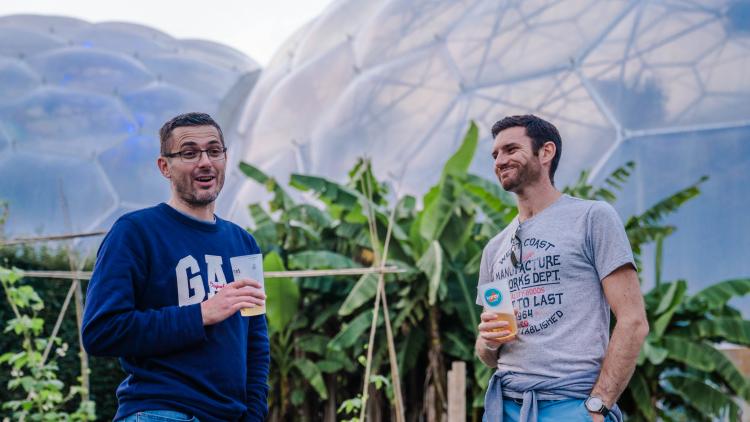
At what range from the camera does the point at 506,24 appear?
10.9 m

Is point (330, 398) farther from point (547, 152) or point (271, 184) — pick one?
point (547, 152)

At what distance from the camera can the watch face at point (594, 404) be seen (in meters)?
2.20

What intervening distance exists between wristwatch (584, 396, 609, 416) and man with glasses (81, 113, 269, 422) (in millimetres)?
833

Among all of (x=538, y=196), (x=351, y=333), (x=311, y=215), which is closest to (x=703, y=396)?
(x=351, y=333)

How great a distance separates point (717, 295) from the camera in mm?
6883

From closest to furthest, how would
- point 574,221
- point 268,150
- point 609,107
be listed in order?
point 574,221
point 609,107
point 268,150

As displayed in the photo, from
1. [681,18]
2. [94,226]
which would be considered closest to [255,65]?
[94,226]

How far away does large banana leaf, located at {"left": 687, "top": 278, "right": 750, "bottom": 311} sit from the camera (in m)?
6.82

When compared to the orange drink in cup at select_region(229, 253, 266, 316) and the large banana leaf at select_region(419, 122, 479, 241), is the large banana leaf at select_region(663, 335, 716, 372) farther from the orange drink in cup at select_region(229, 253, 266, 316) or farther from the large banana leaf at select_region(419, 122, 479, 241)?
the orange drink in cup at select_region(229, 253, 266, 316)

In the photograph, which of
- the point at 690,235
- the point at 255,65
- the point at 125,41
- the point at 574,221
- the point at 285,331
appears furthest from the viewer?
the point at 255,65

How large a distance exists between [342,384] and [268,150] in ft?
19.2

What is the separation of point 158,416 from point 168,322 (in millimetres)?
219

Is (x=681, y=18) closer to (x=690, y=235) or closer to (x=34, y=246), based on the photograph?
(x=690, y=235)

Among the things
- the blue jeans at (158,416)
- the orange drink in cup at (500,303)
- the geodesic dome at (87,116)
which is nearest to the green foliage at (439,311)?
the orange drink in cup at (500,303)
